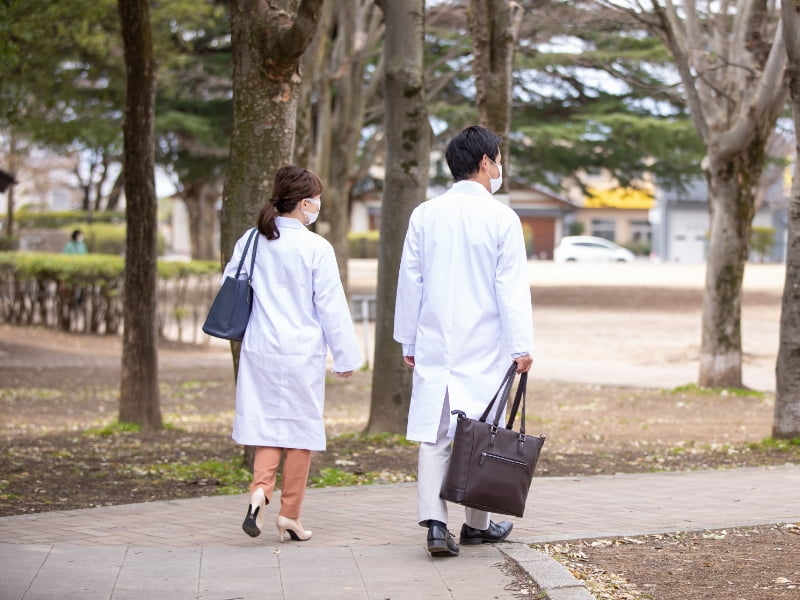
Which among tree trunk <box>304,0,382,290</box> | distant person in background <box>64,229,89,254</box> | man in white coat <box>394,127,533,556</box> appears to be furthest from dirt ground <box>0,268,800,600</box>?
distant person in background <box>64,229,89,254</box>

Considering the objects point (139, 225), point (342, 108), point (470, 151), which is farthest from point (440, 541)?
point (342, 108)

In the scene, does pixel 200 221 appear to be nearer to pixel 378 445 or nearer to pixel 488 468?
pixel 378 445

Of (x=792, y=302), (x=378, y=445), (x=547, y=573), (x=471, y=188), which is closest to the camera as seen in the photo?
(x=547, y=573)

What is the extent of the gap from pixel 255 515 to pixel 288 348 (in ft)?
2.45

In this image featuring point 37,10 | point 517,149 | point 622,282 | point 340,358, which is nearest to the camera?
point 340,358

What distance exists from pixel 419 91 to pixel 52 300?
14.5m

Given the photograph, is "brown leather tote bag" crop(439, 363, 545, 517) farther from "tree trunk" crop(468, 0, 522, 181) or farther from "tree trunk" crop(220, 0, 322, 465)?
"tree trunk" crop(468, 0, 522, 181)

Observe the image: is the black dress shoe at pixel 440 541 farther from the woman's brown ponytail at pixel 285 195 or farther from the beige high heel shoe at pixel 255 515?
the woman's brown ponytail at pixel 285 195

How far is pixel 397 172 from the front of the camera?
9273mm

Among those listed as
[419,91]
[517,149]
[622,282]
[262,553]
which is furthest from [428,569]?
[622,282]

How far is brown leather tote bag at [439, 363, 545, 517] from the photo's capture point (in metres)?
4.97

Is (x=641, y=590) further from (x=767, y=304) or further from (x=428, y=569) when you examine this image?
(x=767, y=304)

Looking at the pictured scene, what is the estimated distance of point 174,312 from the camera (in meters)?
20.8

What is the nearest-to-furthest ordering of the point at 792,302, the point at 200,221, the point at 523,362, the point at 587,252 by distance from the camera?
the point at 523,362, the point at 792,302, the point at 200,221, the point at 587,252
